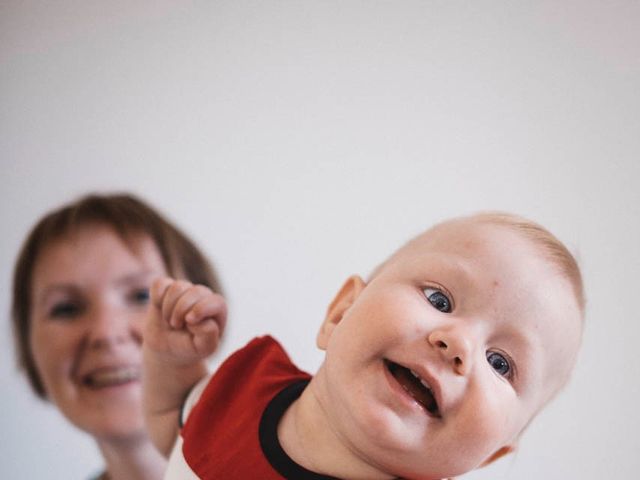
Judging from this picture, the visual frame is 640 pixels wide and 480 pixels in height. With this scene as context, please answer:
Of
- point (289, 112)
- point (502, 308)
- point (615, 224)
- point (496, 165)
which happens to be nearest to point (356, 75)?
point (289, 112)

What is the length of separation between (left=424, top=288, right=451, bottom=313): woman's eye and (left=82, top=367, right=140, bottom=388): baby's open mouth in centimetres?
52

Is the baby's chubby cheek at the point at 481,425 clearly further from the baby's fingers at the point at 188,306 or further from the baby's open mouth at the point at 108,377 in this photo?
the baby's open mouth at the point at 108,377

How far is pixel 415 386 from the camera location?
0.52 metres

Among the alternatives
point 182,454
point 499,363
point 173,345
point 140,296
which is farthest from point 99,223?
point 499,363

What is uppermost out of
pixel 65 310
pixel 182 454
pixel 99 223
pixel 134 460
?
pixel 99 223

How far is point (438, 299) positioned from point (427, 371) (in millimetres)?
72

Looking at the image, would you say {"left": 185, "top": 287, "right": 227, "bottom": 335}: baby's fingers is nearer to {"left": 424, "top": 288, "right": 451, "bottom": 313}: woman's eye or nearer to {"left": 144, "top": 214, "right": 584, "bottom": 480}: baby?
{"left": 144, "top": 214, "right": 584, "bottom": 480}: baby

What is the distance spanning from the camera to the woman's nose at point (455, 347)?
1.61ft

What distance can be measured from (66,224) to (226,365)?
0.39 m

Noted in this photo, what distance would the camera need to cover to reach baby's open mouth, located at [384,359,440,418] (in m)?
0.51

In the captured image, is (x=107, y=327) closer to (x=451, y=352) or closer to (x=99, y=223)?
(x=99, y=223)

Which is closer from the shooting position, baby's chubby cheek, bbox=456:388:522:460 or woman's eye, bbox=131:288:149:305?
baby's chubby cheek, bbox=456:388:522:460

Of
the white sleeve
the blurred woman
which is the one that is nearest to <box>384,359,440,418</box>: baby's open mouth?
the white sleeve

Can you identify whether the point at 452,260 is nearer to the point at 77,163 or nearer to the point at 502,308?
the point at 502,308
